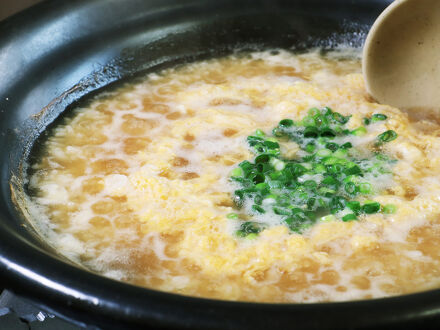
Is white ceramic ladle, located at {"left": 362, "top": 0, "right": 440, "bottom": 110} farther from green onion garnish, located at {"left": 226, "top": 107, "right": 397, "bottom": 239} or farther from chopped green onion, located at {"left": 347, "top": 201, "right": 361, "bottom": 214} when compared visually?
chopped green onion, located at {"left": 347, "top": 201, "right": 361, "bottom": 214}

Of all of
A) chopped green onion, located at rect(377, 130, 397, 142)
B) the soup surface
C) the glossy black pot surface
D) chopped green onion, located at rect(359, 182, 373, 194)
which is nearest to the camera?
the glossy black pot surface

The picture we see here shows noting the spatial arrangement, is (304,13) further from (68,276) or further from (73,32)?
(68,276)

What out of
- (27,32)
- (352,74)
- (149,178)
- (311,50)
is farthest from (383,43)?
(27,32)

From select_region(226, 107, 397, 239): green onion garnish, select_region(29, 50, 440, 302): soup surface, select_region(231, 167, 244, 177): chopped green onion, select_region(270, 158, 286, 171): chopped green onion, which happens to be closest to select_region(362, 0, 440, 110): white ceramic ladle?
select_region(29, 50, 440, 302): soup surface

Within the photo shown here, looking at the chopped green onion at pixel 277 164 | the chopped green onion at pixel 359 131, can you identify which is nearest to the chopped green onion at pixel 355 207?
the chopped green onion at pixel 277 164

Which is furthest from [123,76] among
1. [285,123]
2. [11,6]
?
[11,6]

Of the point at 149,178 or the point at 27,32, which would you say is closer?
the point at 149,178
